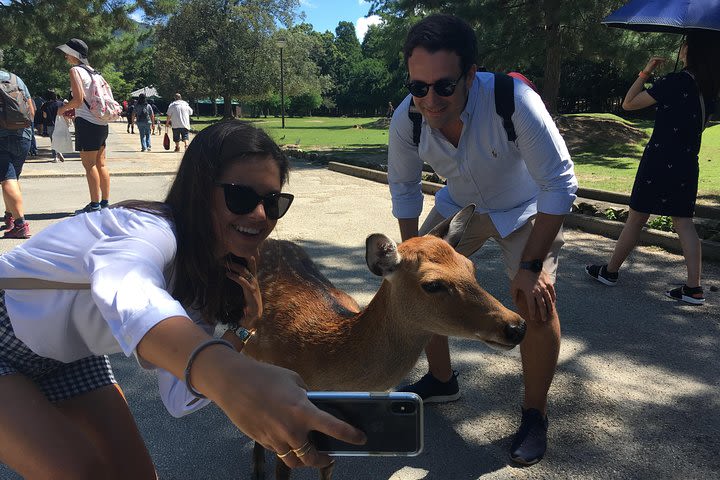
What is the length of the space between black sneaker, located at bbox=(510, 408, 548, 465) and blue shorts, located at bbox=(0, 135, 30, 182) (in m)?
6.24

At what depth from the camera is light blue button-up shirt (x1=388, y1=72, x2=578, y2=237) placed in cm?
270

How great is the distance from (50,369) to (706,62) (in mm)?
5363

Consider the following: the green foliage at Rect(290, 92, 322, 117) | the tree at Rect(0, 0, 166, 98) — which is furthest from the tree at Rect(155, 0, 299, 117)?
the green foliage at Rect(290, 92, 322, 117)

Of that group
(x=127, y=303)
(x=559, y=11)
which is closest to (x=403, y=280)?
(x=127, y=303)

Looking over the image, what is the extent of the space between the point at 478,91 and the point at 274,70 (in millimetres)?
41509

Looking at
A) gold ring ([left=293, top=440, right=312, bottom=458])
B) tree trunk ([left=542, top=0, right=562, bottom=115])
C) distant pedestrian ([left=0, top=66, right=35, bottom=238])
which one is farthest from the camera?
tree trunk ([left=542, top=0, right=562, bottom=115])

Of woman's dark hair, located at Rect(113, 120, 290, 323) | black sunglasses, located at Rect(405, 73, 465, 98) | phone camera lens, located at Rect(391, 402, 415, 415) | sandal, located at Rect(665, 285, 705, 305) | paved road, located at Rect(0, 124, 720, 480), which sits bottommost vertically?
paved road, located at Rect(0, 124, 720, 480)

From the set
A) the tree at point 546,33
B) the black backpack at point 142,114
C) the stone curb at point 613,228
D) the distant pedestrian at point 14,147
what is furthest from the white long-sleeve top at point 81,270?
the black backpack at point 142,114

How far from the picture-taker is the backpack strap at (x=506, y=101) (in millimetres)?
2740

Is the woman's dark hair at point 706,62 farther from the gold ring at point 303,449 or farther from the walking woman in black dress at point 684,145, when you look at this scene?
the gold ring at point 303,449

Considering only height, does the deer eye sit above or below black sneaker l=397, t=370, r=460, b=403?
above

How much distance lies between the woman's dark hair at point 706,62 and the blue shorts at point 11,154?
713cm

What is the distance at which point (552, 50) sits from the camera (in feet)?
48.4

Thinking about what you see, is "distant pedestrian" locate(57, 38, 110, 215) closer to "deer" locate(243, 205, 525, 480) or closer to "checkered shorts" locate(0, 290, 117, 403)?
"deer" locate(243, 205, 525, 480)
